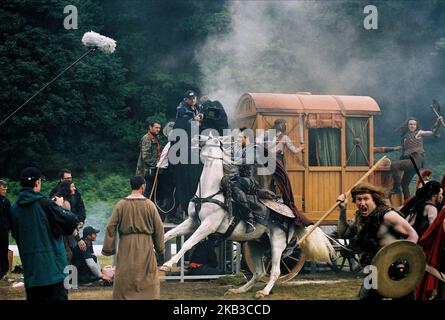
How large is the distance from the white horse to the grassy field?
322 mm

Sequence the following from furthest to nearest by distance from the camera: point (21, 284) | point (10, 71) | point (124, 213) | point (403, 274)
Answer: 1. point (10, 71)
2. point (21, 284)
3. point (124, 213)
4. point (403, 274)

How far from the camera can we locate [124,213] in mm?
7875

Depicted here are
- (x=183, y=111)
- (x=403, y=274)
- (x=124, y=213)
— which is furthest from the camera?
(x=183, y=111)

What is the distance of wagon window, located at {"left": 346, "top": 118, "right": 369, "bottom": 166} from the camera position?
40.7 feet

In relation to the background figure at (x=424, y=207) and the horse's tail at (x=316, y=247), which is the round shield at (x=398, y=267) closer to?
the background figure at (x=424, y=207)

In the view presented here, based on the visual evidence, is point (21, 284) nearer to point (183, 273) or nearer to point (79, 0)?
point (183, 273)

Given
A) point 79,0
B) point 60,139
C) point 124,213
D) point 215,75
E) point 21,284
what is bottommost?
point 21,284

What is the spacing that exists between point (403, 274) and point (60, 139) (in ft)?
39.7

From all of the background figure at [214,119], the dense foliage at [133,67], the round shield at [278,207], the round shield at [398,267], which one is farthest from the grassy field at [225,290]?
the dense foliage at [133,67]

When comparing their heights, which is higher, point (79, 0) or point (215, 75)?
point (79, 0)

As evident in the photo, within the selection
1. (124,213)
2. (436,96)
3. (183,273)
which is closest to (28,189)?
(124,213)

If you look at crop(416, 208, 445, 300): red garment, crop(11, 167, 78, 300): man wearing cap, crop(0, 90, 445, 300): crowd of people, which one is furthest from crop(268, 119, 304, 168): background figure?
crop(11, 167, 78, 300): man wearing cap

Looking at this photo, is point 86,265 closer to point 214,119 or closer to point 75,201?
point 75,201

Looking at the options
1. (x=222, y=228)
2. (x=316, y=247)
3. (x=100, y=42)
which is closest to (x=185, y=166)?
(x=222, y=228)
